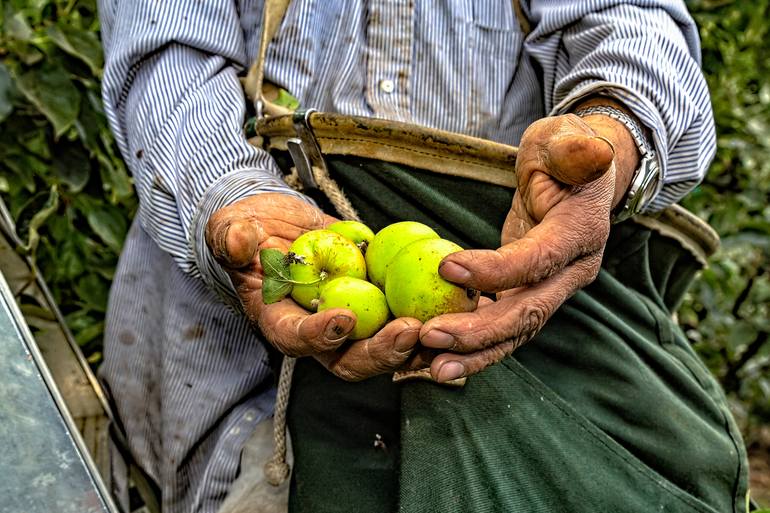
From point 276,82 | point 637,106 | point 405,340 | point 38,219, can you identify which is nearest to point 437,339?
point 405,340

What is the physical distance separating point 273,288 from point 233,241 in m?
0.09

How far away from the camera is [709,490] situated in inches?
54.1

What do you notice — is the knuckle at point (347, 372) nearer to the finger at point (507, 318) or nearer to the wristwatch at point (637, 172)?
the finger at point (507, 318)

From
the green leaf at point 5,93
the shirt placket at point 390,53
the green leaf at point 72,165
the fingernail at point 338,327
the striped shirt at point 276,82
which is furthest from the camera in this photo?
the green leaf at point 72,165

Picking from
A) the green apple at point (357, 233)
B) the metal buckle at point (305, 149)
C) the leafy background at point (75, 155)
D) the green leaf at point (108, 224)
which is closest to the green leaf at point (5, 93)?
the leafy background at point (75, 155)

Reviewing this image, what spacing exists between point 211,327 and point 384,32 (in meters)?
0.72

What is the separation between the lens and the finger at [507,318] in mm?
1080

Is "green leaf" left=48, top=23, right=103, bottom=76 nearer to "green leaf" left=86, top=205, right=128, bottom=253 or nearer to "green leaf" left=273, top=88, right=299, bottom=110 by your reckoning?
"green leaf" left=86, top=205, right=128, bottom=253

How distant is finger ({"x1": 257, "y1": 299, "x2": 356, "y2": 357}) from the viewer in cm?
106

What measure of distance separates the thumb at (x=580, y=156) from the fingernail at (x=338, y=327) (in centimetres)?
38

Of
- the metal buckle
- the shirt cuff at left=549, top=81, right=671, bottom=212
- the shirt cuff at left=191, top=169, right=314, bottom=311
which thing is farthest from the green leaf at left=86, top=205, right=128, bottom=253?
the shirt cuff at left=549, top=81, right=671, bottom=212

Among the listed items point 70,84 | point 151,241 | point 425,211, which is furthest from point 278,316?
point 70,84

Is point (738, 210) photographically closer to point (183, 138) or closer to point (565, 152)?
point (565, 152)

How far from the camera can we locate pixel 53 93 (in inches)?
81.1
